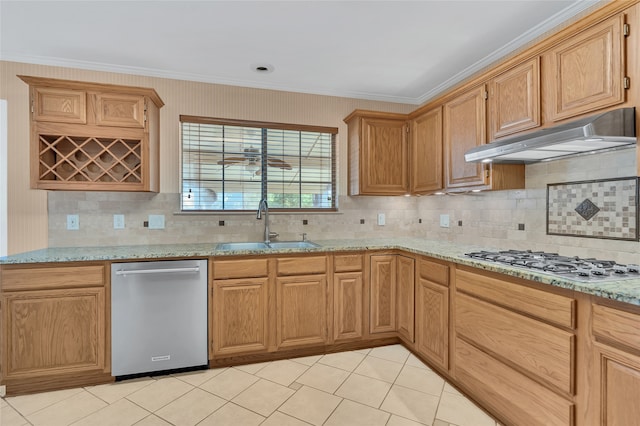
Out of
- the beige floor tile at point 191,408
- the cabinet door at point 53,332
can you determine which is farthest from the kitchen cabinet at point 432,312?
the cabinet door at point 53,332

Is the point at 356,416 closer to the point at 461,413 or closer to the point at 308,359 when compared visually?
the point at 461,413

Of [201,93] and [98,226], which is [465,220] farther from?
[98,226]

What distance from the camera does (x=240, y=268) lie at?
2539 mm

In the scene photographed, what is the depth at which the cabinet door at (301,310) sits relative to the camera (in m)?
2.65

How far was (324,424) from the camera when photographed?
1.86m

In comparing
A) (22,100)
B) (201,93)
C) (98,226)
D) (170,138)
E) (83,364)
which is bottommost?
(83,364)

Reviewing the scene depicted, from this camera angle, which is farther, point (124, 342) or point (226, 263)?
point (226, 263)

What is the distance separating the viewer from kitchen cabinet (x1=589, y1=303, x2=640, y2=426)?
1.22 m

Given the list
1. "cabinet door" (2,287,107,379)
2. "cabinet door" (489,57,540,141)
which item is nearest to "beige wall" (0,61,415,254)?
"cabinet door" (2,287,107,379)

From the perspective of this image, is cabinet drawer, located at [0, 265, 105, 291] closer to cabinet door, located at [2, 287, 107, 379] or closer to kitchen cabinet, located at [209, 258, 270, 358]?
cabinet door, located at [2, 287, 107, 379]

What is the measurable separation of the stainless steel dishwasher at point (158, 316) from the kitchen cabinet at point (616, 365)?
7.57 feet

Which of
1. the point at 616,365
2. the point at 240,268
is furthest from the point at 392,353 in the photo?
the point at 616,365

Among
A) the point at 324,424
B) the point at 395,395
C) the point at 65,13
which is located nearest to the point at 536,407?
the point at 395,395

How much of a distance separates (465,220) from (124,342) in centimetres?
295
